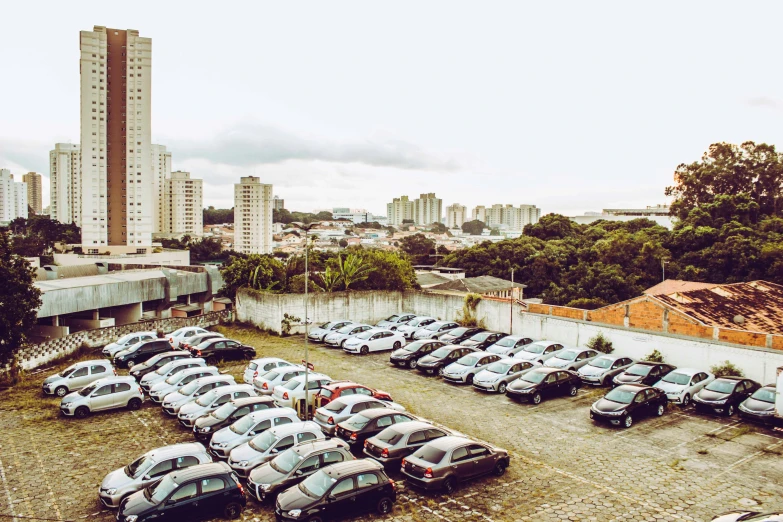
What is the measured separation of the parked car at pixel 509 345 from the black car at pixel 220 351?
11.3 meters

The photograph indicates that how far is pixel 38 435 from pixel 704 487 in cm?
1774

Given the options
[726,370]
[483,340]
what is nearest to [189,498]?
[483,340]

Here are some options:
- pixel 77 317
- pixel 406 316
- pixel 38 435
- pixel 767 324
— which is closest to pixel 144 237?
pixel 77 317

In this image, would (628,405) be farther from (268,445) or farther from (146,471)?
(146,471)

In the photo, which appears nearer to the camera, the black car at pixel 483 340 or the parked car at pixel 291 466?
the parked car at pixel 291 466

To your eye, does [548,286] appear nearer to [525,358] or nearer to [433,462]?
[525,358]

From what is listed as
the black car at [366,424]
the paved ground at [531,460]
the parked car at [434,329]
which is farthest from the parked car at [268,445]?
the parked car at [434,329]

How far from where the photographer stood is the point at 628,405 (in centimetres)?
1662

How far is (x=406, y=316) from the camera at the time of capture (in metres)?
32.9

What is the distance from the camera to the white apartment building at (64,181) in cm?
13788

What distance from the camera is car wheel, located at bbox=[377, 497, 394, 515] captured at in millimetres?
11102

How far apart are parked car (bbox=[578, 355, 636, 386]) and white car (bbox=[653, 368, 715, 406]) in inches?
74.2

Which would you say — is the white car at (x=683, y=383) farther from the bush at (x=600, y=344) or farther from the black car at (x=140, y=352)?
the black car at (x=140, y=352)

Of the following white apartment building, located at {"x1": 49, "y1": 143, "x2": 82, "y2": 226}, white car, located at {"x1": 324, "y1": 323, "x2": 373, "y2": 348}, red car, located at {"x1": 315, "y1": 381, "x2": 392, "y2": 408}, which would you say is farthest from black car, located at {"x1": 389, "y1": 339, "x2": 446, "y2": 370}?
white apartment building, located at {"x1": 49, "y1": 143, "x2": 82, "y2": 226}
